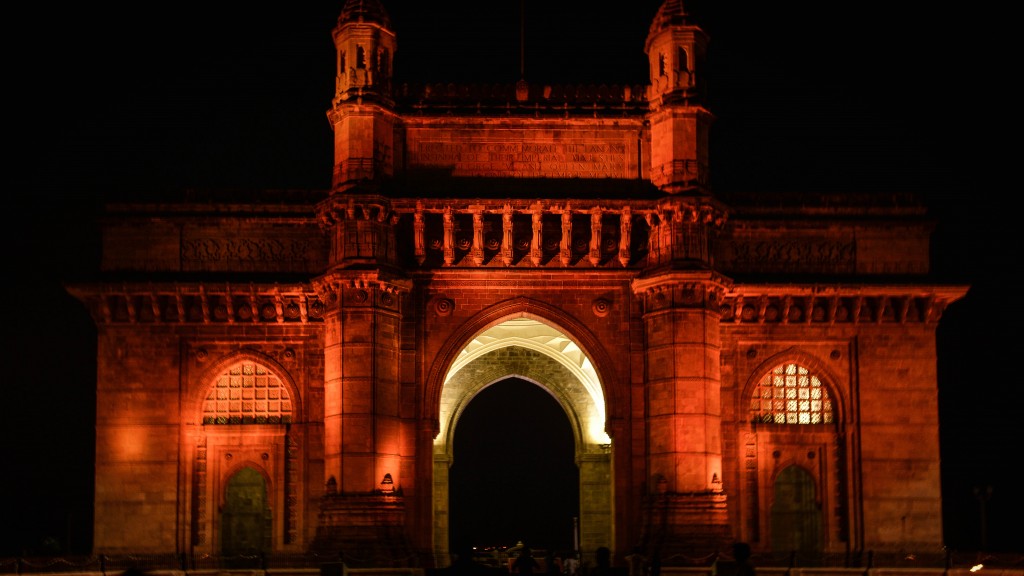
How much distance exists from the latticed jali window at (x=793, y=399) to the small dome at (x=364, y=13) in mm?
13589

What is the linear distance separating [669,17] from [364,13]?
7.77 m

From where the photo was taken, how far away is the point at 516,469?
65.8 metres

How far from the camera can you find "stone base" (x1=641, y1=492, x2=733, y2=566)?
36.7 meters

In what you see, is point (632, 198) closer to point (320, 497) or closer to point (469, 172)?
point (469, 172)

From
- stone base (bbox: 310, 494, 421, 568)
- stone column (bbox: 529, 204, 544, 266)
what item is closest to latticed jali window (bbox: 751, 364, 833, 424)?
stone column (bbox: 529, 204, 544, 266)

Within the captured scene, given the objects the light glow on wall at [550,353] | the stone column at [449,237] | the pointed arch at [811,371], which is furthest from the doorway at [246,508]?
the pointed arch at [811,371]

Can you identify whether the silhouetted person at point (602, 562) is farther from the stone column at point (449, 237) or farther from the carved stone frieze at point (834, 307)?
the carved stone frieze at point (834, 307)

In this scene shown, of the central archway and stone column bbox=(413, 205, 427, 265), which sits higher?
stone column bbox=(413, 205, 427, 265)

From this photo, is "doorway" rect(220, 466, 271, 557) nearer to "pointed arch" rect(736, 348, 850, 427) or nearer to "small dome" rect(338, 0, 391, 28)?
"small dome" rect(338, 0, 391, 28)

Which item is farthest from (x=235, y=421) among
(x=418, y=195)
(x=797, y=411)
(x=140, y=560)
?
(x=797, y=411)

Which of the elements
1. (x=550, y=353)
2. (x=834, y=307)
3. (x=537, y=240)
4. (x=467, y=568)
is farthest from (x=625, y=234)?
(x=467, y=568)

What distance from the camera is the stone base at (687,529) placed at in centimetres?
3672

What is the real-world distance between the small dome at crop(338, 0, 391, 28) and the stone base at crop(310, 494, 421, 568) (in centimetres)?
1187

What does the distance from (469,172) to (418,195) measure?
166 cm
